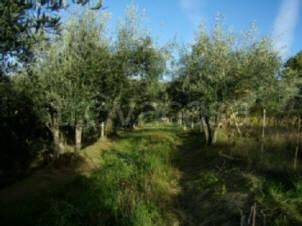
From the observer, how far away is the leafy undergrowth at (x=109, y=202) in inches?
381

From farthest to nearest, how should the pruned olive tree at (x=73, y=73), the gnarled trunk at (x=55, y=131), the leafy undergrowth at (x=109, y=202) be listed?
the gnarled trunk at (x=55, y=131) → the pruned olive tree at (x=73, y=73) → the leafy undergrowth at (x=109, y=202)

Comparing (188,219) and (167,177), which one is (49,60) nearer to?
(167,177)

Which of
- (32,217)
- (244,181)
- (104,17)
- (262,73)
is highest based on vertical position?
Result: (104,17)

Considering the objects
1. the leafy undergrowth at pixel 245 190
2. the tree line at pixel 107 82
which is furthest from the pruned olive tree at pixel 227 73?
the leafy undergrowth at pixel 245 190

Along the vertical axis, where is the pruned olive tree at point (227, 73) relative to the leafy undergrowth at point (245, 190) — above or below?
above

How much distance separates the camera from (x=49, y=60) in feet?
65.4

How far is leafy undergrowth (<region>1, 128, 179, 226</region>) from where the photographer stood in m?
9.69

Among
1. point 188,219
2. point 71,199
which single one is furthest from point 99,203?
point 188,219

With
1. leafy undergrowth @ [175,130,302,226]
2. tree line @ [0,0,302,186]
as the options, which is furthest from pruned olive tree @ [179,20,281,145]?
leafy undergrowth @ [175,130,302,226]

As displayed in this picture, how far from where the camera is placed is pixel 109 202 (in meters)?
10.7

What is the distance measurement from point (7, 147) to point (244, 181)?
18296 millimetres

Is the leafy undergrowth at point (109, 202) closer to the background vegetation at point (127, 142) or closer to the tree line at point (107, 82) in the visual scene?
the background vegetation at point (127, 142)

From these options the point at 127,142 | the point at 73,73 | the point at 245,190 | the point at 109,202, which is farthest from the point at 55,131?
the point at 245,190

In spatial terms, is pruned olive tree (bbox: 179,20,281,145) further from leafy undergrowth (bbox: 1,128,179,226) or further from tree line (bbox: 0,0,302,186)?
leafy undergrowth (bbox: 1,128,179,226)
